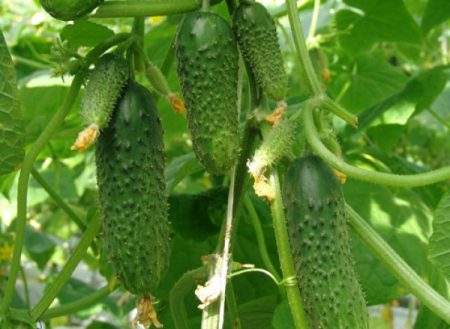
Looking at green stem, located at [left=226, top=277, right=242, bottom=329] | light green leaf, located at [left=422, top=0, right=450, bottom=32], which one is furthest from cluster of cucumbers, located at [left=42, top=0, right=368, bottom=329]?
light green leaf, located at [left=422, top=0, right=450, bottom=32]

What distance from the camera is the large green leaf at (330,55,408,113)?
8.25ft

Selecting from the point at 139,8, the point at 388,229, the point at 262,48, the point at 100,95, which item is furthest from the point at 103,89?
the point at 388,229

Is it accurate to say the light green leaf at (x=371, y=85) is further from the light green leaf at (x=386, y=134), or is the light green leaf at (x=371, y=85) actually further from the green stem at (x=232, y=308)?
the green stem at (x=232, y=308)

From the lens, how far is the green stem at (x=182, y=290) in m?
1.36

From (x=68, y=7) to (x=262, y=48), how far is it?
288 mm

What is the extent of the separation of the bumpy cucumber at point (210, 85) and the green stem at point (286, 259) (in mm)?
87

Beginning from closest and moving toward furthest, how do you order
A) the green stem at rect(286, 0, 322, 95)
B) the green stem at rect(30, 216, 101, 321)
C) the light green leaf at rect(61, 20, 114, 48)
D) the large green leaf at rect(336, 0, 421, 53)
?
1. the green stem at rect(286, 0, 322, 95)
2. the green stem at rect(30, 216, 101, 321)
3. the light green leaf at rect(61, 20, 114, 48)
4. the large green leaf at rect(336, 0, 421, 53)

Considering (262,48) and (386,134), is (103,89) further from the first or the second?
(386,134)

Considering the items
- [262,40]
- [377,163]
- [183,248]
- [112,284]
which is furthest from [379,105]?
[262,40]

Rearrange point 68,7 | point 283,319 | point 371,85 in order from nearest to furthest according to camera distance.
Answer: point 68,7, point 283,319, point 371,85

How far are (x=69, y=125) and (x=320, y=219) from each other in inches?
55.8

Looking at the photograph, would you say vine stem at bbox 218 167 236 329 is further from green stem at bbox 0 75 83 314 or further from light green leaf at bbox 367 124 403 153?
light green leaf at bbox 367 124 403 153

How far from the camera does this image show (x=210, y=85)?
1209mm

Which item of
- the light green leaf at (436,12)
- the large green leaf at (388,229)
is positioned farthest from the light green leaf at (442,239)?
the light green leaf at (436,12)
